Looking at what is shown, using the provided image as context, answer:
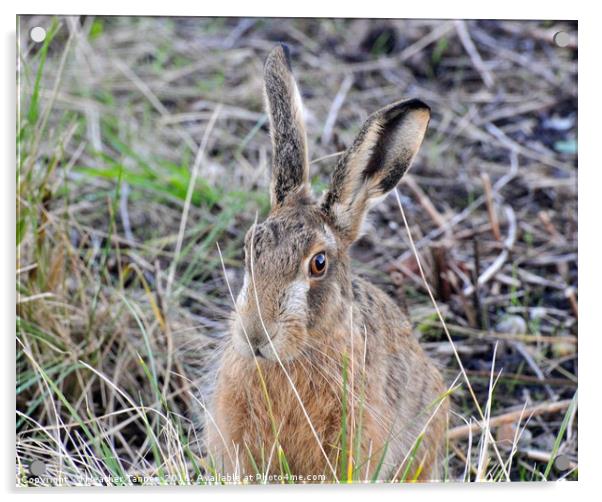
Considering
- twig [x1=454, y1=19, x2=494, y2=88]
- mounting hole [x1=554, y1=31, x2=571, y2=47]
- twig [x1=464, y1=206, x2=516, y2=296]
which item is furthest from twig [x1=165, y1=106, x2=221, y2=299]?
mounting hole [x1=554, y1=31, x2=571, y2=47]

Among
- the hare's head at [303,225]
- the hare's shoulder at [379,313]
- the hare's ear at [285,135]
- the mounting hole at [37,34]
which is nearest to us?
the hare's head at [303,225]

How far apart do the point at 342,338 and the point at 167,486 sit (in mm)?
722

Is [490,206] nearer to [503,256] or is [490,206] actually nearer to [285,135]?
[503,256]

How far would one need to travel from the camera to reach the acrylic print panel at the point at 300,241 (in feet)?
9.71

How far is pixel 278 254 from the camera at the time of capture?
278 cm

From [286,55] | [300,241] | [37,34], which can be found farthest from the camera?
[37,34]

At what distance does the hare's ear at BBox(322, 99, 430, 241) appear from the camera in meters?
2.82

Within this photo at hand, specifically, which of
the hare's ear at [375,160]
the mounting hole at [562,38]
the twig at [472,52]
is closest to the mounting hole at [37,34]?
the hare's ear at [375,160]

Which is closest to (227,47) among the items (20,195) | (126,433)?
(20,195)

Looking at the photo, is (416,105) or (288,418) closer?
(416,105)

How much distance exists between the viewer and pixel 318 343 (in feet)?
9.41
